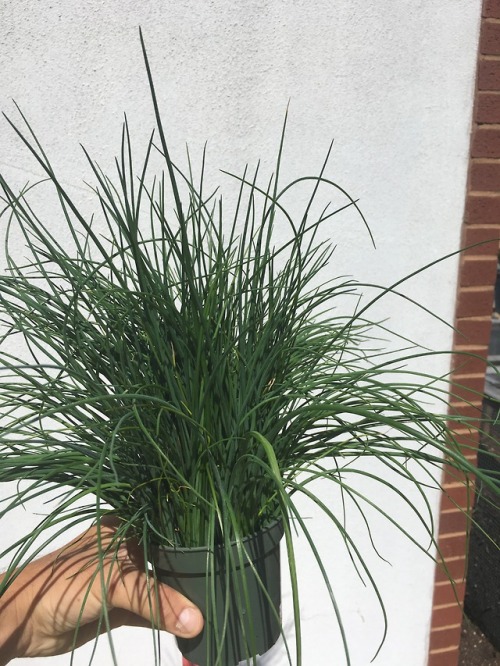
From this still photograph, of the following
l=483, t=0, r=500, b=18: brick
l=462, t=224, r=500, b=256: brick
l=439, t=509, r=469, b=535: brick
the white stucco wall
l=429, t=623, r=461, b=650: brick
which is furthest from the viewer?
l=429, t=623, r=461, b=650: brick

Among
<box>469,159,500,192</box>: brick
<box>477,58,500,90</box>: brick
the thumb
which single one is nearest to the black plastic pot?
the thumb

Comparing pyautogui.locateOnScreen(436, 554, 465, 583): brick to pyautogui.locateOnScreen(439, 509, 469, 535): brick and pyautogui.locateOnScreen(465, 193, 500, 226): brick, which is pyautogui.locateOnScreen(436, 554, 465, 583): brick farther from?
pyautogui.locateOnScreen(465, 193, 500, 226): brick

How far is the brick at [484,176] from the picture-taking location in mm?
1352

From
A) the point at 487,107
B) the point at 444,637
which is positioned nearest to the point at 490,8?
the point at 487,107

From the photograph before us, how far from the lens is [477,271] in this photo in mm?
1406

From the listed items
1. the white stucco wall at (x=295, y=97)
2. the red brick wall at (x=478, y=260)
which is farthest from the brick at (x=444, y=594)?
the white stucco wall at (x=295, y=97)

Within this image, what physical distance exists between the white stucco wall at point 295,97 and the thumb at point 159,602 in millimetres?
767

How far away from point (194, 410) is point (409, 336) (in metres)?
0.92

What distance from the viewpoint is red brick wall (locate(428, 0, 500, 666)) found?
1.30m

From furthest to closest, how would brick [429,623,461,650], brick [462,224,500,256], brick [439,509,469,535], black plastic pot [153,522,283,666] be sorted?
brick [429,623,461,650] → brick [439,509,469,535] → brick [462,224,500,256] → black plastic pot [153,522,283,666]

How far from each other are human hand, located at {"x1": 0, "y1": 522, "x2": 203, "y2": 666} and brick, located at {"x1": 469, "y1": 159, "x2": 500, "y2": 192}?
1158 millimetres

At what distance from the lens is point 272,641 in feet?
2.21

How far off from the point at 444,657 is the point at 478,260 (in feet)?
3.82

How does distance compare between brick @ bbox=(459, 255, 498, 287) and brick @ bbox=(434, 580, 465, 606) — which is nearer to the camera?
brick @ bbox=(459, 255, 498, 287)
